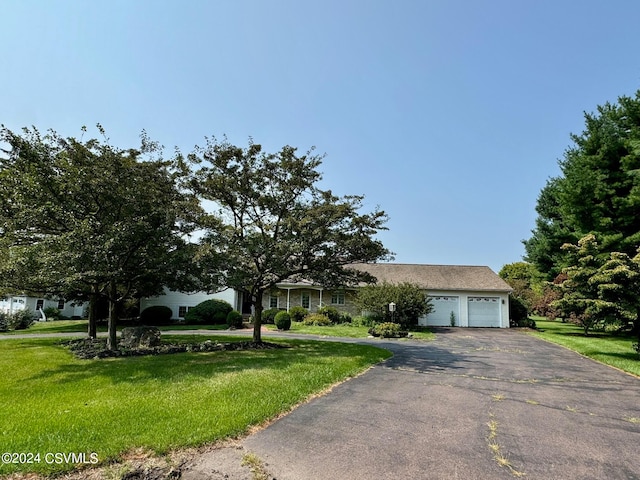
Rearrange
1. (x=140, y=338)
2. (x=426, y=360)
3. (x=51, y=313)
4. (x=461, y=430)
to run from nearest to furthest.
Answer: (x=461, y=430) < (x=426, y=360) < (x=140, y=338) < (x=51, y=313)

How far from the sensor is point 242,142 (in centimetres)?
1374

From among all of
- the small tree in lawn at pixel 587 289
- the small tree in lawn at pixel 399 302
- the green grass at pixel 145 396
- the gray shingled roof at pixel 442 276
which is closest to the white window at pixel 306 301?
the gray shingled roof at pixel 442 276

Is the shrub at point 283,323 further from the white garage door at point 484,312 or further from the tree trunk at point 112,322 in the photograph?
the white garage door at point 484,312

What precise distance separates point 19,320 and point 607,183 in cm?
3733

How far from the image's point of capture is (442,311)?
27641mm

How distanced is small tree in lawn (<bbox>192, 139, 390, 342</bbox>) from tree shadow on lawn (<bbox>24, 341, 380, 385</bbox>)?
246cm

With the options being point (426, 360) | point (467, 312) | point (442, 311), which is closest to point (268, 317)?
point (442, 311)

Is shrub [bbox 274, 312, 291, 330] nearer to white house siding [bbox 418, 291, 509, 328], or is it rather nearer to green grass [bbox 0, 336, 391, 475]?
green grass [bbox 0, 336, 391, 475]

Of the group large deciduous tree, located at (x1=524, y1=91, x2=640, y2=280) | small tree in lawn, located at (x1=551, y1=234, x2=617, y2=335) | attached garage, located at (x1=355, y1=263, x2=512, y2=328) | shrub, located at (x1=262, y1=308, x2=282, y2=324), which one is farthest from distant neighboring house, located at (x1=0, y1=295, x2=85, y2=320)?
large deciduous tree, located at (x1=524, y1=91, x2=640, y2=280)

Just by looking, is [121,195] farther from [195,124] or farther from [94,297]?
[94,297]

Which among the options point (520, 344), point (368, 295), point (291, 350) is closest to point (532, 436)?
point (291, 350)

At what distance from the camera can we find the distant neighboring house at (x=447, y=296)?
89.7 ft

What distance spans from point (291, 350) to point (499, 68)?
483 inches

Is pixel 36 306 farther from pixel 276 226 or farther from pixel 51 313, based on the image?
pixel 276 226
